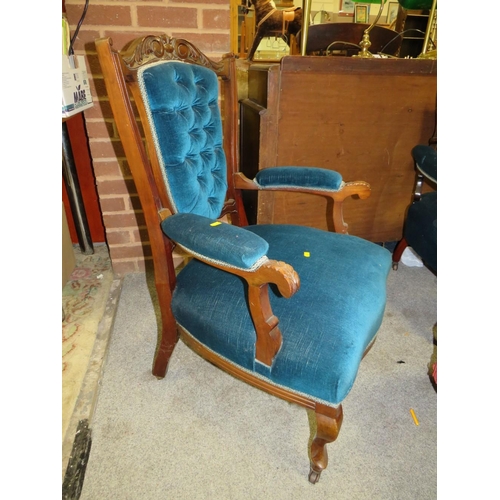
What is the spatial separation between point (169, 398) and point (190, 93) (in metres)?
1.04

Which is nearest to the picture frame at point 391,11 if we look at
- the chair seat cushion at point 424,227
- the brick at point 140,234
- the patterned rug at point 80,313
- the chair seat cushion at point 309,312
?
the chair seat cushion at point 424,227

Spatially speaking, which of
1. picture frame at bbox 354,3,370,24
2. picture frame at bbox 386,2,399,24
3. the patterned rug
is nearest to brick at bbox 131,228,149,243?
the patterned rug

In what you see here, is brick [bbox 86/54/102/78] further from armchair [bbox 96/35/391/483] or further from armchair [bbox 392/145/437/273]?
armchair [bbox 392/145/437/273]

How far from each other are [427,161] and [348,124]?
0.40m

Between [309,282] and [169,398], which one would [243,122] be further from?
[169,398]

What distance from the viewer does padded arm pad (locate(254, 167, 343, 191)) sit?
46.8 inches

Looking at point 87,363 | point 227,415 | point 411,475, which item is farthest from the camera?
point 87,363

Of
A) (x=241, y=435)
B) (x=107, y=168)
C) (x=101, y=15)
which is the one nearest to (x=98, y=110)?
(x=107, y=168)

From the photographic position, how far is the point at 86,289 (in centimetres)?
182

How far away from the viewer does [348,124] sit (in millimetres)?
1693

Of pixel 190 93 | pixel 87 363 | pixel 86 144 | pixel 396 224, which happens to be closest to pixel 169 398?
pixel 87 363

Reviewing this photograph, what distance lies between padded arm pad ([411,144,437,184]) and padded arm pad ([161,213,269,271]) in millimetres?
1135

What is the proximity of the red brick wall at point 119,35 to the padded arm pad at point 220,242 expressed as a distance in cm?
100

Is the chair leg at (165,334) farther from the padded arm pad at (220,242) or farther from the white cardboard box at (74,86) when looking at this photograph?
the white cardboard box at (74,86)
